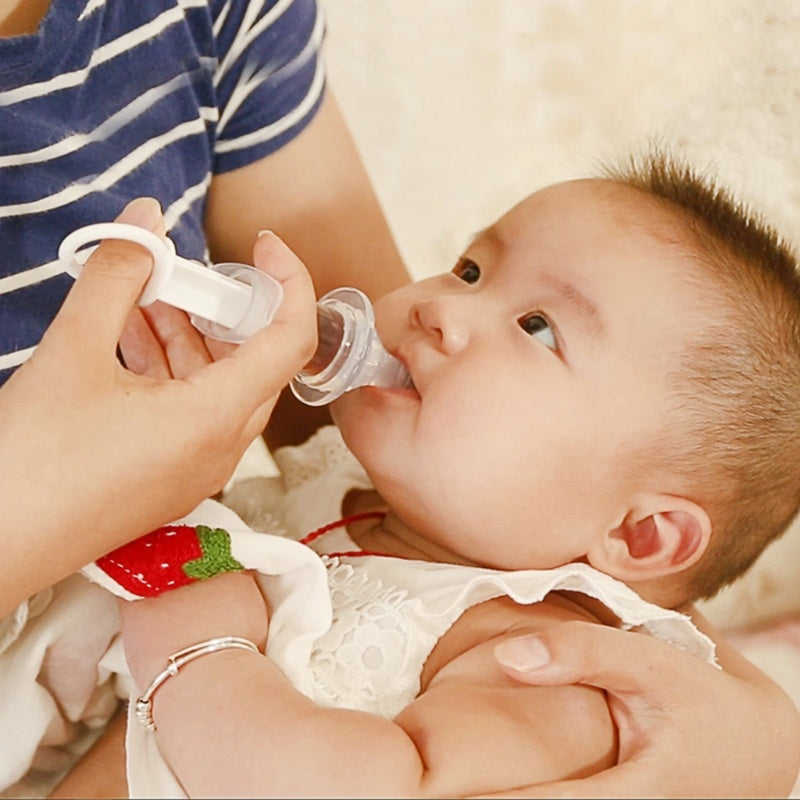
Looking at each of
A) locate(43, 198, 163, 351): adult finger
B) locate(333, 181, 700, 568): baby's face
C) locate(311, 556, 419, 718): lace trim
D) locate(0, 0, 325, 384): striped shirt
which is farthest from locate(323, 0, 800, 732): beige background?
locate(43, 198, 163, 351): adult finger

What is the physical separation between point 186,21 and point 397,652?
0.56 meters

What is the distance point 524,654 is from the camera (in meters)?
0.71

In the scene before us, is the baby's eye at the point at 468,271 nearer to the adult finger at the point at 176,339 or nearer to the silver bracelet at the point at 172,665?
the adult finger at the point at 176,339

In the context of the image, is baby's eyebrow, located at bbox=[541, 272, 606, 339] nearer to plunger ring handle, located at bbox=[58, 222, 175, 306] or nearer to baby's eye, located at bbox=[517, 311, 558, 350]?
baby's eye, located at bbox=[517, 311, 558, 350]

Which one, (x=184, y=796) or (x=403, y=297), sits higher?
(x=403, y=297)

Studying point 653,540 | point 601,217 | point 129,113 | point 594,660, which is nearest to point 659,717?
point 594,660

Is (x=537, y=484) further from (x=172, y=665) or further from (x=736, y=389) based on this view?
(x=172, y=665)

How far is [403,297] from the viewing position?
3.13 ft

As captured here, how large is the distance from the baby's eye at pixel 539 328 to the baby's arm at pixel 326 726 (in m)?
0.24

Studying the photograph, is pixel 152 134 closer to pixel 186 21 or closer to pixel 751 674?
pixel 186 21

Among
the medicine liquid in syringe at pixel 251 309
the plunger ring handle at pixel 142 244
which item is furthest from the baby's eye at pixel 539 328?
the plunger ring handle at pixel 142 244

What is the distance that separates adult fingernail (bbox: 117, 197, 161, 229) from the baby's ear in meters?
0.42

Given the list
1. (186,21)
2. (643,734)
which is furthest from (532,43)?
(643,734)

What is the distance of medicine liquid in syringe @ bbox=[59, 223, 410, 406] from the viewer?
67 centimetres
